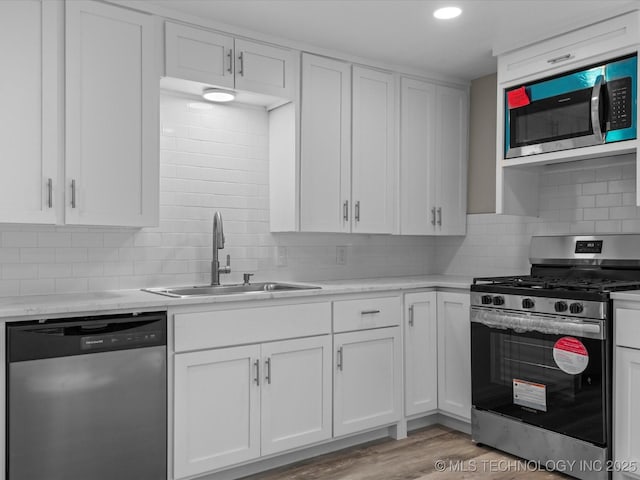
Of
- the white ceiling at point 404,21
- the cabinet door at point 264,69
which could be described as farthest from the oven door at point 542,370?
the cabinet door at point 264,69

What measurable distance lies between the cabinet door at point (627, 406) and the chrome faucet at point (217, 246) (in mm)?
2087

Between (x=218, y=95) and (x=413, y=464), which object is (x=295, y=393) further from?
(x=218, y=95)

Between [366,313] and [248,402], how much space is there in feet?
2.85

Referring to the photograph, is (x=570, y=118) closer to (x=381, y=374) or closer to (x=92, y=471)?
(x=381, y=374)

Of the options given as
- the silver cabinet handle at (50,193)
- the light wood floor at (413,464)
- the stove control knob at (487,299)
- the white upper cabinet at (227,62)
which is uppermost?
the white upper cabinet at (227,62)

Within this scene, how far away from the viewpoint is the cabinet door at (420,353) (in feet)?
11.4

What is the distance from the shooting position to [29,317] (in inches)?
88.4

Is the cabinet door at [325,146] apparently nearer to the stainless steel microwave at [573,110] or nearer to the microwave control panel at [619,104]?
the stainless steel microwave at [573,110]

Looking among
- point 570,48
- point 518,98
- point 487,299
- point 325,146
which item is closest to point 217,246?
point 325,146

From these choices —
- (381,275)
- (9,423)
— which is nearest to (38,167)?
(9,423)

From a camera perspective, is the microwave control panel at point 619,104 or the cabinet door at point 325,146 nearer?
the microwave control panel at point 619,104

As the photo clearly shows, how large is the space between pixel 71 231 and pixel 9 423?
3.51 feet

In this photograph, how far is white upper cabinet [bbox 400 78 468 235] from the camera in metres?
3.88

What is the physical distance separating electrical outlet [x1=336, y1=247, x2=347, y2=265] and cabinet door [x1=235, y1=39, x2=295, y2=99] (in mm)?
1141
